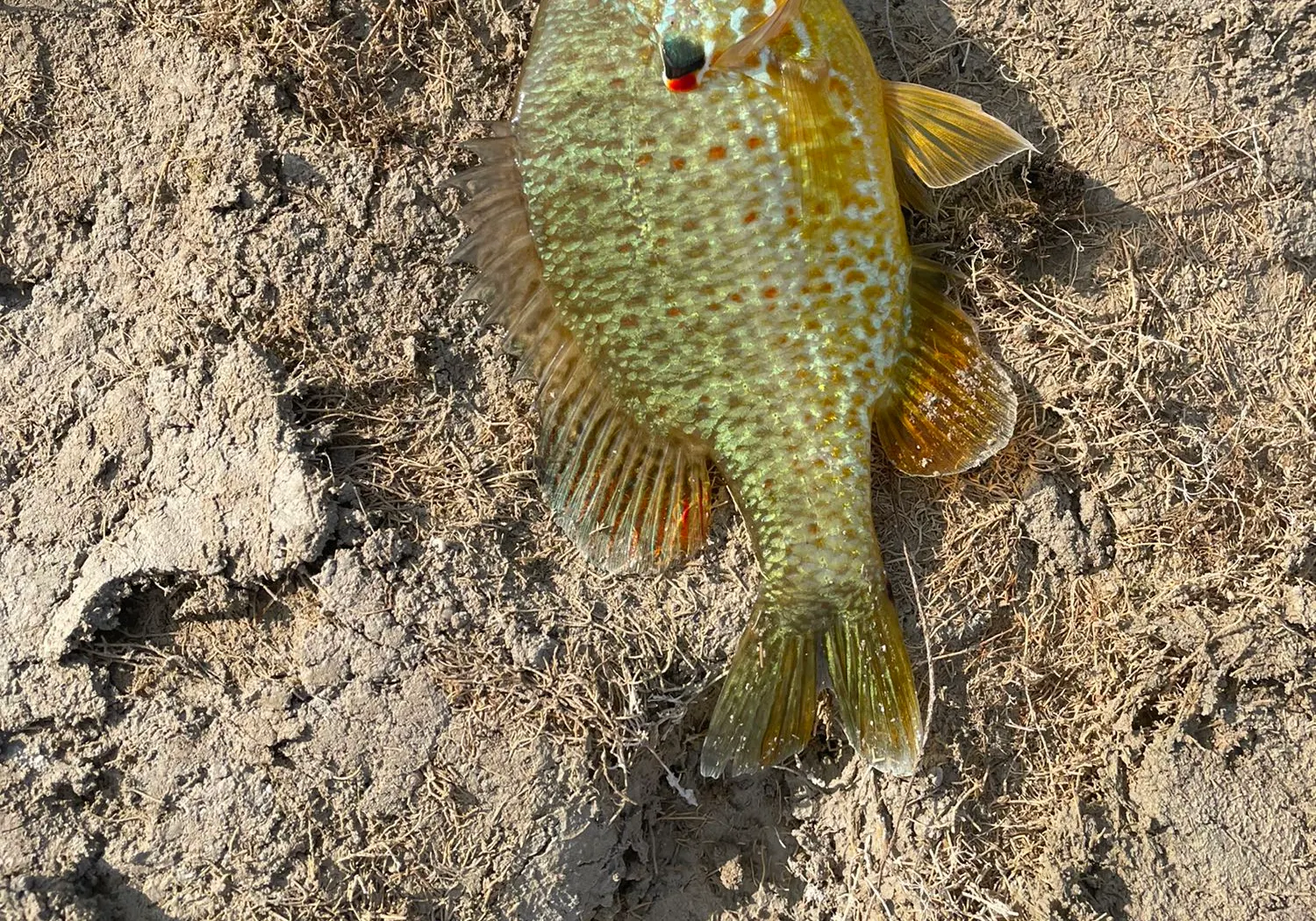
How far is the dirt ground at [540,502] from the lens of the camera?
8.18 feet

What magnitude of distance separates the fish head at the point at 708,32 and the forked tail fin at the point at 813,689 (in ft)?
4.29

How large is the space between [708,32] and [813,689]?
163 centimetres

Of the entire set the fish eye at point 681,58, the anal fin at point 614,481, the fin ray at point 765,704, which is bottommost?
the fin ray at point 765,704

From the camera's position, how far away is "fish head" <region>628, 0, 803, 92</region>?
2.22m

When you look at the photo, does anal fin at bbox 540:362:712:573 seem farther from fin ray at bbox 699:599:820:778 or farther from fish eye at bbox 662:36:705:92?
fish eye at bbox 662:36:705:92

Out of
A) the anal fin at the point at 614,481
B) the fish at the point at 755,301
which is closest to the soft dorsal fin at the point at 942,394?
the fish at the point at 755,301

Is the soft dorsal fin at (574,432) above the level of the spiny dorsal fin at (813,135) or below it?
below

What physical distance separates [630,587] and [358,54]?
160cm

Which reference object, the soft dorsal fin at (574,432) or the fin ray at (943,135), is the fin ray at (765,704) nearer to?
the soft dorsal fin at (574,432)

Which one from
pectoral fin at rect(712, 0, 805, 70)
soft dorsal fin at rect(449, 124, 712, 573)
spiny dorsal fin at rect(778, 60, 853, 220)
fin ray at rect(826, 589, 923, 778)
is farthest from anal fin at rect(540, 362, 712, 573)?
pectoral fin at rect(712, 0, 805, 70)

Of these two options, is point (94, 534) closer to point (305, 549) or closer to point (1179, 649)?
Result: point (305, 549)

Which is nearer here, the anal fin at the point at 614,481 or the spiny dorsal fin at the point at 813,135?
the spiny dorsal fin at the point at 813,135

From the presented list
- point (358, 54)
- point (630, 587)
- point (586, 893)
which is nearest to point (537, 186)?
point (358, 54)

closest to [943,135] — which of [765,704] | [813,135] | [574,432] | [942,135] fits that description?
[942,135]
